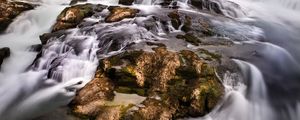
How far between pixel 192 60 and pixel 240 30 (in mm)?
4428

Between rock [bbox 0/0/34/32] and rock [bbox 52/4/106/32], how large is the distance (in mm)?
1921

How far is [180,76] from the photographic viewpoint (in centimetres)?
820

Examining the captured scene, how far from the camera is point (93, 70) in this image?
8.93 meters

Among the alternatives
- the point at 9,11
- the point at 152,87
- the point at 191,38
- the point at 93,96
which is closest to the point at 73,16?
the point at 9,11

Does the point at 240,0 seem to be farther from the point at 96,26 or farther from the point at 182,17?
the point at 96,26

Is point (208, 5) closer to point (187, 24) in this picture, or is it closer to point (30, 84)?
point (187, 24)

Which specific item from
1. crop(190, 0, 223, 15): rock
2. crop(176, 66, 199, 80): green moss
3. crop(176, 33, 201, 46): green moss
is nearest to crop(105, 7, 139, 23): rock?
crop(176, 33, 201, 46): green moss

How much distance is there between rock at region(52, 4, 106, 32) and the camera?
37.7ft

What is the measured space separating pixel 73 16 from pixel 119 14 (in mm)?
1515

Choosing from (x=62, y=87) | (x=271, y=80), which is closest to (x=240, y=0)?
(x=271, y=80)

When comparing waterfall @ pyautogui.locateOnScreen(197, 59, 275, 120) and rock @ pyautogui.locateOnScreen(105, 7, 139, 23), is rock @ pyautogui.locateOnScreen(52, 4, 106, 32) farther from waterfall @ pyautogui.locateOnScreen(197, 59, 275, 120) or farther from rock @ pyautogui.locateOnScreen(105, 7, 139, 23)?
waterfall @ pyautogui.locateOnScreen(197, 59, 275, 120)

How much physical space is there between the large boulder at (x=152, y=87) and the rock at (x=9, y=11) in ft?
17.9

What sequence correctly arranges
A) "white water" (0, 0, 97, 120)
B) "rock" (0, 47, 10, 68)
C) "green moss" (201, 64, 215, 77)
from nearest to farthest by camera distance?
"white water" (0, 0, 97, 120) → "green moss" (201, 64, 215, 77) → "rock" (0, 47, 10, 68)

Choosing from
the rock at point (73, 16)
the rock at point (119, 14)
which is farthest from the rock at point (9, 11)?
the rock at point (119, 14)
